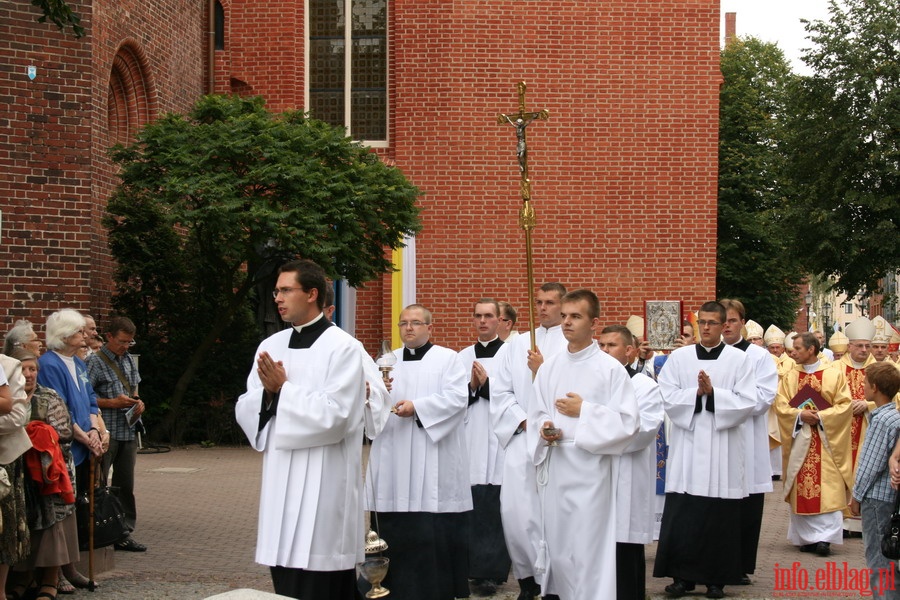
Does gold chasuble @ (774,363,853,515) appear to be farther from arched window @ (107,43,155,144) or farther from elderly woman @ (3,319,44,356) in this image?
arched window @ (107,43,155,144)

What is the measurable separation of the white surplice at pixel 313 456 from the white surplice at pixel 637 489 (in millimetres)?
1821

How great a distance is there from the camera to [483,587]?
9602 millimetres

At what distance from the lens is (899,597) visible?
7.12 m

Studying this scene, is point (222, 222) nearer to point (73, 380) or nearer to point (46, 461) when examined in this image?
point (73, 380)

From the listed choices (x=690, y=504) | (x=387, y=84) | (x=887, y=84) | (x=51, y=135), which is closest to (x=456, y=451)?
(x=690, y=504)

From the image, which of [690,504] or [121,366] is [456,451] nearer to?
[690,504]

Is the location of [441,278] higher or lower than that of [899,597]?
higher

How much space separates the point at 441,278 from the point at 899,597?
1495 cm

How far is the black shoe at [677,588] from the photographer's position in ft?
30.7

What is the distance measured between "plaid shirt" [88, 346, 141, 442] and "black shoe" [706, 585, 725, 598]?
5.05 meters

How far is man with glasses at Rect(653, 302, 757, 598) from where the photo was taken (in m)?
9.38

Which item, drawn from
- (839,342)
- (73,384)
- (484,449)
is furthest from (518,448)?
(839,342)

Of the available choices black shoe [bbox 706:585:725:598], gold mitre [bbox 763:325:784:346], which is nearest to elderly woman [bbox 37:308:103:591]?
black shoe [bbox 706:585:725:598]

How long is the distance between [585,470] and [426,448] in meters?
1.68
